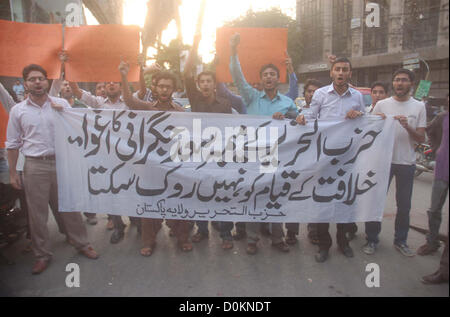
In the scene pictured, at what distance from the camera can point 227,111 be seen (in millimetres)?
3861

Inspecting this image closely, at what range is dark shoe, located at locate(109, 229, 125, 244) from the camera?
3.94 metres

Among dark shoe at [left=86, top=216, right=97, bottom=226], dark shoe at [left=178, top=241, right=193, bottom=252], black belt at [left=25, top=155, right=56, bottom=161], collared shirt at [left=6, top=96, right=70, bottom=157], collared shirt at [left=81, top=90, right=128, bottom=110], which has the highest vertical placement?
collared shirt at [left=81, top=90, right=128, bottom=110]

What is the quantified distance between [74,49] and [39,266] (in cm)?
236

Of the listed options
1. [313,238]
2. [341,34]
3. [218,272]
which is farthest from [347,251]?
[341,34]

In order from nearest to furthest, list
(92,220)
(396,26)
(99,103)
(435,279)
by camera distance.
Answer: (435,279) → (99,103) → (92,220) → (396,26)

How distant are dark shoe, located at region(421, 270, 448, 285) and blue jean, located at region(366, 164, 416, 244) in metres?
0.75

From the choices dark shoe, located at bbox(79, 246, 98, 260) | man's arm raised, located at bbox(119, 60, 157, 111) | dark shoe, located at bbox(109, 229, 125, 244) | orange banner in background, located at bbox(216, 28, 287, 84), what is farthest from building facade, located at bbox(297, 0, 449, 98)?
dark shoe, located at bbox(79, 246, 98, 260)

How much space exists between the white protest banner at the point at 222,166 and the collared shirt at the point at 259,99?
37cm

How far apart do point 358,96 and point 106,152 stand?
280cm

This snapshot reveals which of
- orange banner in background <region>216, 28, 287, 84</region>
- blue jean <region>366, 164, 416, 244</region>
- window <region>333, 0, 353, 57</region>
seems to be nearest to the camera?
blue jean <region>366, 164, 416, 244</region>

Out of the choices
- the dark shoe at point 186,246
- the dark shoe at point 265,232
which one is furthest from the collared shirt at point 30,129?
the dark shoe at point 265,232

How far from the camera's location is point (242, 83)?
3801 millimetres

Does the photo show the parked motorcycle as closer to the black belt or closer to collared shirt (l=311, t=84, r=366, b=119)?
collared shirt (l=311, t=84, r=366, b=119)

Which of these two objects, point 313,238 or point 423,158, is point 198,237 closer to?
point 313,238
